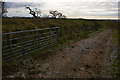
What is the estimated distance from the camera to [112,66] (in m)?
5.23

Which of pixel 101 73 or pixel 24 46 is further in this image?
pixel 24 46

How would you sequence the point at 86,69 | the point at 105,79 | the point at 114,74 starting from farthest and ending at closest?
the point at 86,69 → the point at 114,74 → the point at 105,79

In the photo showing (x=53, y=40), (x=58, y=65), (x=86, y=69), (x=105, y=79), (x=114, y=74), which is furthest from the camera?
(x=53, y=40)

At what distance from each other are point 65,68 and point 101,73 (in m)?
1.39

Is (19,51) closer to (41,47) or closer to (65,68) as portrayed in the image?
(41,47)

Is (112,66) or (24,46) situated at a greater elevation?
(24,46)

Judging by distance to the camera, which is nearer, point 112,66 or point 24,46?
point 112,66

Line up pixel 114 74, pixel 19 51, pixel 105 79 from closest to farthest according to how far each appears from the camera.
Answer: pixel 105 79, pixel 114 74, pixel 19 51

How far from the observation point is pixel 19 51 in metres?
6.16

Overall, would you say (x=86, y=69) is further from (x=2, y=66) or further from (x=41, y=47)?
(x=41, y=47)

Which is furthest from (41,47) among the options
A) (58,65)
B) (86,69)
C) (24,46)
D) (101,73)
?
(101,73)

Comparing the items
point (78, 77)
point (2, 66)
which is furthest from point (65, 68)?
point (2, 66)

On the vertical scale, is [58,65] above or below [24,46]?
below

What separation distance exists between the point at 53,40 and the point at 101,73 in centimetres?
575
